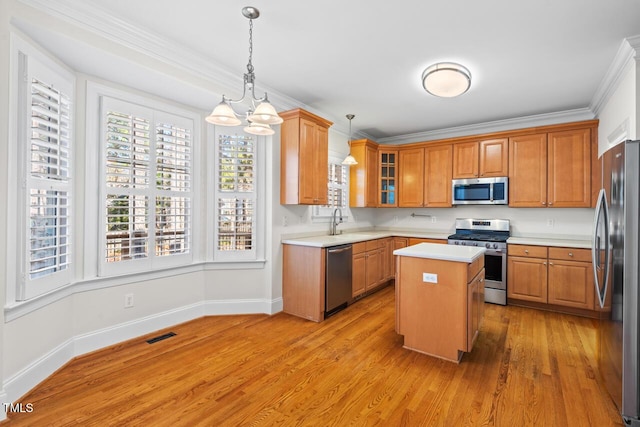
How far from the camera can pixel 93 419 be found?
1862 mm

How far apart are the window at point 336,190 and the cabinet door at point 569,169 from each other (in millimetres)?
2898

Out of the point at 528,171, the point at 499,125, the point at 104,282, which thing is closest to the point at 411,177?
the point at 499,125

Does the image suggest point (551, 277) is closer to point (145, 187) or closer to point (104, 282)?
point (145, 187)

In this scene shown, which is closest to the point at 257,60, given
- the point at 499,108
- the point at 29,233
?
the point at 29,233

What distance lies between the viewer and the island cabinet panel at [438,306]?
2570mm

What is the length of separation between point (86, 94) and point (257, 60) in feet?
4.94

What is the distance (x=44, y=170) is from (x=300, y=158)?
2.31m

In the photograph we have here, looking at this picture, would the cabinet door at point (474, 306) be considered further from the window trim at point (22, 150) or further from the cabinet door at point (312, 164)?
the window trim at point (22, 150)

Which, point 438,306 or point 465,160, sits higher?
point 465,160

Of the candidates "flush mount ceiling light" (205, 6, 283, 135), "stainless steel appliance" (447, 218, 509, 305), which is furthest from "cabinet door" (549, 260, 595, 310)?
"flush mount ceiling light" (205, 6, 283, 135)

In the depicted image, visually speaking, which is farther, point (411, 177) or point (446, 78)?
point (411, 177)

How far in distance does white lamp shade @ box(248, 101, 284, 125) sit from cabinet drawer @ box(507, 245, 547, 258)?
3.63m

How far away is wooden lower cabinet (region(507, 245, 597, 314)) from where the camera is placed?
3.74m

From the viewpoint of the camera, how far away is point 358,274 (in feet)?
14.0
